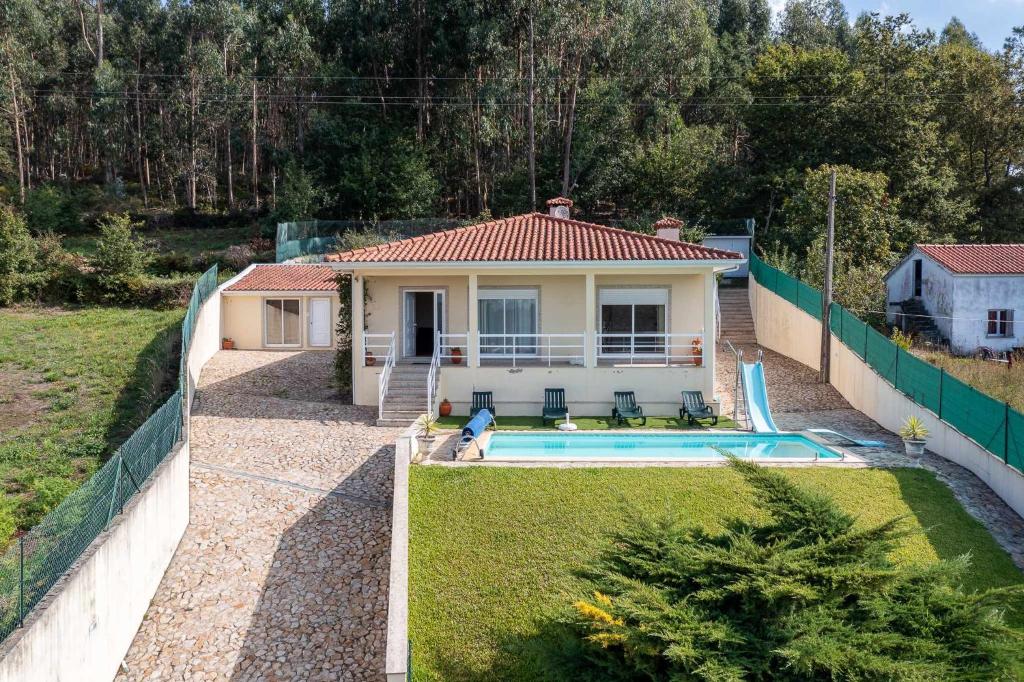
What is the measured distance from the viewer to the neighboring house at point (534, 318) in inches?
796

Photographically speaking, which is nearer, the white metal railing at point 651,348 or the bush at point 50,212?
the white metal railing at point 651,348

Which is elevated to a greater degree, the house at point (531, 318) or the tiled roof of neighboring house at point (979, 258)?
the tiled roof of neighboring house at point (979, 258)

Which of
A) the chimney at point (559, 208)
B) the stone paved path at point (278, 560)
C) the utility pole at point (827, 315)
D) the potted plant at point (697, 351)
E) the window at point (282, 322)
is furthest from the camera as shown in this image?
the window at point (282, 322)

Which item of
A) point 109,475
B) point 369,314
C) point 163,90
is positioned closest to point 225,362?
point 369,314

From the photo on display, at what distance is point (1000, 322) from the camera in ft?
98.4

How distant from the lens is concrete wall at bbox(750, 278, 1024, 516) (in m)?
13.7

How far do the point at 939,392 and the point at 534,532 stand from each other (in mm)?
10029

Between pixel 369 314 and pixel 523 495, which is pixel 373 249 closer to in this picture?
pixel 369 314

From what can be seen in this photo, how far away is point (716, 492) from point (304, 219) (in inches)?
1406

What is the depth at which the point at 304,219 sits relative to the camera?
144 ft

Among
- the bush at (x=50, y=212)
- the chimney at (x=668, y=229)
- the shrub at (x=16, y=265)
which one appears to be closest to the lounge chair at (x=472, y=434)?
the chimney at (x=668, y=229)

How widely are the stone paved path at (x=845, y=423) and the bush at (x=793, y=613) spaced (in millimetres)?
5512

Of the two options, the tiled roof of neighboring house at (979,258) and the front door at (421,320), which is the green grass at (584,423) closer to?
the front door at (421,320)

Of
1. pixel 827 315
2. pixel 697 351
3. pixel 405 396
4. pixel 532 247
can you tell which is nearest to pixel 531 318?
pixel 532 247
